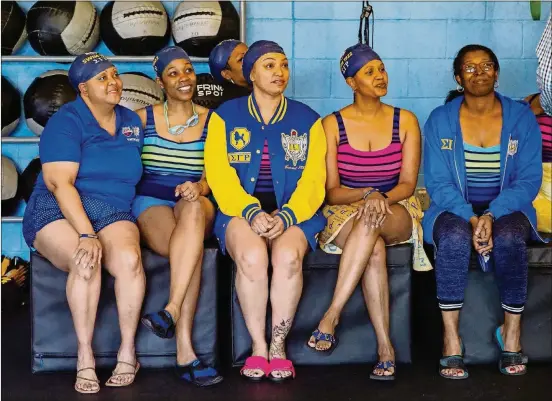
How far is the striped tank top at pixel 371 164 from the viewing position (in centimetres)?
386

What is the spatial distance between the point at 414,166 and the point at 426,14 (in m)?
1.61

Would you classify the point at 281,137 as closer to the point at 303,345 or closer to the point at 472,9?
the point at 303,345

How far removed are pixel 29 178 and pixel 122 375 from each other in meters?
1.78

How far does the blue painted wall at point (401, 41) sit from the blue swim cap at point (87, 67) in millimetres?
1463

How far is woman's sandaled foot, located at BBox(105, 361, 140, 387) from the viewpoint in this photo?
3467 mm

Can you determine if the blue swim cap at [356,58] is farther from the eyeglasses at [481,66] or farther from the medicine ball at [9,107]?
the medicine ball at [9,107]

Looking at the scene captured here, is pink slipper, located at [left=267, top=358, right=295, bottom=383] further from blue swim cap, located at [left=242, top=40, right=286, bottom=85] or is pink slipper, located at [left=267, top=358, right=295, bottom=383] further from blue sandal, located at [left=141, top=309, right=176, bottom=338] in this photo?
blue swim cap, located at [left=242, top=40, right=286, bottom=85]

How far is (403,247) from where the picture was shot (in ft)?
12.2

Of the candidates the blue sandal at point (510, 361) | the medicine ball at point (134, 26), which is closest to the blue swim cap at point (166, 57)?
the medicine ball at point (134, 26)

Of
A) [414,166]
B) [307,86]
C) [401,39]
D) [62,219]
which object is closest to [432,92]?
[401,39]

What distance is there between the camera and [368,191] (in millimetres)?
3744

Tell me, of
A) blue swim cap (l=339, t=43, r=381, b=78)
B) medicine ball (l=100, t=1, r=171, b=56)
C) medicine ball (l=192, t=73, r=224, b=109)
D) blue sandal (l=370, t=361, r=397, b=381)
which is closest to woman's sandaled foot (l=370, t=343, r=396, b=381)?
blue sandal (l=370, t=361, r=397, b=381)

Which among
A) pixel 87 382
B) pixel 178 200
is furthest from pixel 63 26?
pixel 87 382

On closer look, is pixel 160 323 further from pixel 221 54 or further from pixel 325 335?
pixel 221 54
